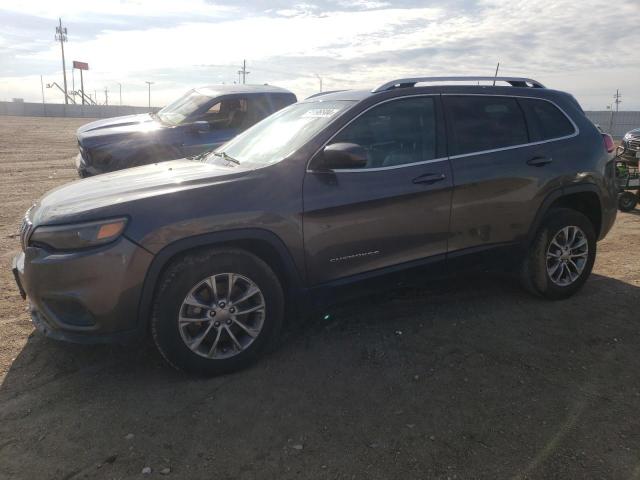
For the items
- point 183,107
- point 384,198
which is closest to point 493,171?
point 384,198

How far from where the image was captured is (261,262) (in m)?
3.32

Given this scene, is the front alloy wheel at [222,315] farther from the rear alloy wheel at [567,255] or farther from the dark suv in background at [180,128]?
the dark suv in background at [180,128]

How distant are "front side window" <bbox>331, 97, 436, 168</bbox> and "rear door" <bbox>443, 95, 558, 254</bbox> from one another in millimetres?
192

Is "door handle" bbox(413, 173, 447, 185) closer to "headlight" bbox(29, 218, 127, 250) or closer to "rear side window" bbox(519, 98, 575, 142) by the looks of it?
"rear side window" bbox(519, 98, 575, 142)

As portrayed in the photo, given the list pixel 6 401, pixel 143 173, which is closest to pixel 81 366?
pixel 6 401

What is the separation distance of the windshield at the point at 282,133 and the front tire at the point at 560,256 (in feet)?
6.66

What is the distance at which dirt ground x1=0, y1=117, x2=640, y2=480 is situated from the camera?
2.55 m

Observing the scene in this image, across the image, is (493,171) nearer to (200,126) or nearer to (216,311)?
(216,311)

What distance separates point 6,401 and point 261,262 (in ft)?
5.54

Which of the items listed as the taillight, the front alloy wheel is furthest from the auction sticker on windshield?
the taillight

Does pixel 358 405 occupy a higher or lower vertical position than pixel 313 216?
lower

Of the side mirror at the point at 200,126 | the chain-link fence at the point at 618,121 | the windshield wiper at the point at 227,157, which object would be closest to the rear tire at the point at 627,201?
the side mirror at the point at 200,126

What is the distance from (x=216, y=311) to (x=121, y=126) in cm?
583

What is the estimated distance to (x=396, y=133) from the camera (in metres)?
3.86
